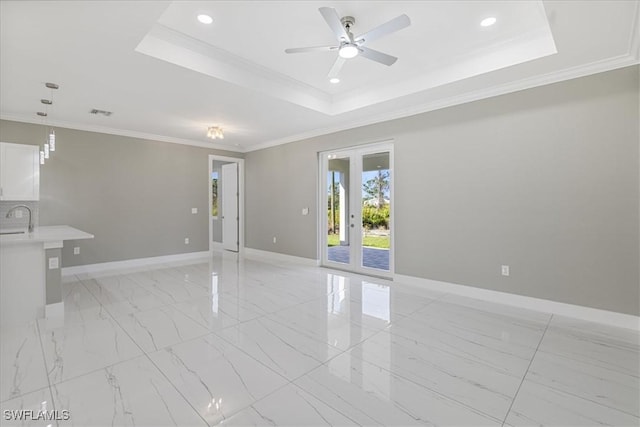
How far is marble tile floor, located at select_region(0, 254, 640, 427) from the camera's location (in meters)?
1.76

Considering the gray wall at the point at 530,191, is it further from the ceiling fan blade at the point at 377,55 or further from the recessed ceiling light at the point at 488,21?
the ceiling fan blade at the point at 377,55

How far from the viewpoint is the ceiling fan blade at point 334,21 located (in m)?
2.10

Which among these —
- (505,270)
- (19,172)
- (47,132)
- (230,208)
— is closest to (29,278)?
(19,172)

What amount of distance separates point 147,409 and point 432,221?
3814 mm

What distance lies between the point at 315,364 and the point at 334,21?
2.62 metres

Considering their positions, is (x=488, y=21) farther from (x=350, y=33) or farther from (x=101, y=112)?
(x=101, y=112)

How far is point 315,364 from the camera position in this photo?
228 cm

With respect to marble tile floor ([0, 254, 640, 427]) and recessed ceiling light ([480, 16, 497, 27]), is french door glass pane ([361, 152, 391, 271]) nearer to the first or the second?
marble tile floor ([0, 254, 640, 427])

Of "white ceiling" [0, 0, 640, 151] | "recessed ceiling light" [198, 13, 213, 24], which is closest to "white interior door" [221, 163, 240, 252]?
"white ceiling" [0, 0, 640, 151]

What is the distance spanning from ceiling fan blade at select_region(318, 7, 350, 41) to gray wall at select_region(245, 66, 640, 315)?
7.71 feet

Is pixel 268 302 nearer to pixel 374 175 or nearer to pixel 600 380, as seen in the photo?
pixel 374 175

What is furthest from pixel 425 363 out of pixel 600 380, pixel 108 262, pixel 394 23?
pixel 108 262

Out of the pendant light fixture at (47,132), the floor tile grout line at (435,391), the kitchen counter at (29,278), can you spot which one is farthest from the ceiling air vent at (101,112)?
the floor tile grout line at (435,391)

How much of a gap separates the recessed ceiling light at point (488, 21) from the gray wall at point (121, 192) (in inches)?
230
